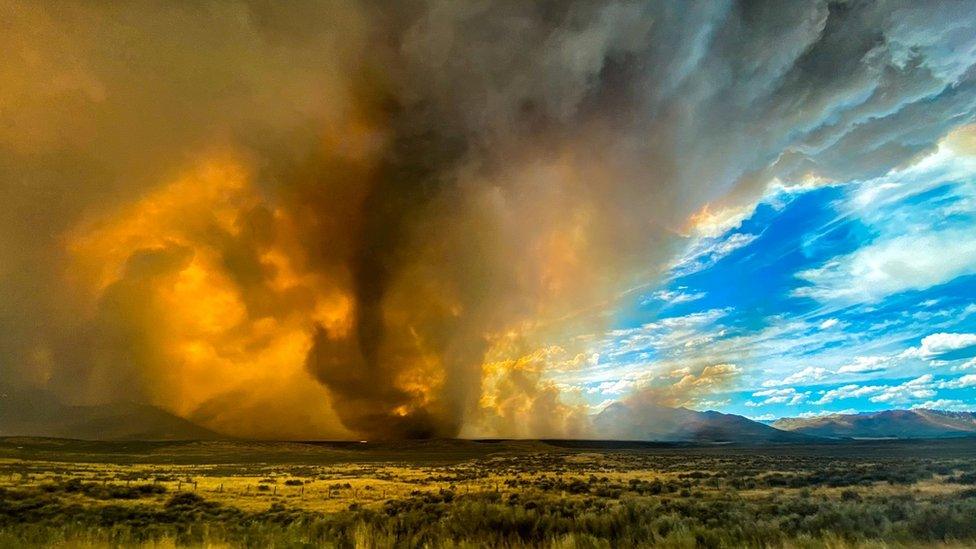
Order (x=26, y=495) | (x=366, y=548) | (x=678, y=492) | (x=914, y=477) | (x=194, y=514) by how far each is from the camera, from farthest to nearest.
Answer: (x=914, y=477) < (x=678, y=492) < (x=26, y=495) < (x=194, y=514) < (x=366, y=548)

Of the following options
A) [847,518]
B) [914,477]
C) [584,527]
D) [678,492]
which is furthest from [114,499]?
[914,477]

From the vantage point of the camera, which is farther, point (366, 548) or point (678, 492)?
point (678, 492)

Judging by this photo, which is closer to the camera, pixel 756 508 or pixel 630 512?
pixel 630 512

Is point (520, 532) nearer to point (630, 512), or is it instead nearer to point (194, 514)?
point (630, 512)

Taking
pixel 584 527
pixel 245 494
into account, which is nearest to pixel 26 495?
pixel 245 494

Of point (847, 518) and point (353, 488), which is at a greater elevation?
point (847, 518)

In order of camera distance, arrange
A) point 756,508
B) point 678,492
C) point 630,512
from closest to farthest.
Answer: point 630,512, point 756,508, point 678,492

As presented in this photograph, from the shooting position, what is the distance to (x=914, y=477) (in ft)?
114

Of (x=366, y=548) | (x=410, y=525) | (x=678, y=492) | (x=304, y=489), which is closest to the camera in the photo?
(x=366, y=548)

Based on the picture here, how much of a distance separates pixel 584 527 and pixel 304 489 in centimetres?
3075

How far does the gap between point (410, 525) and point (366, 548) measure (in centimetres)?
539

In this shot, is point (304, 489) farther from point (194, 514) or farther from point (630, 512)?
point (630, 512)

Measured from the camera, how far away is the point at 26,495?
28531 mm

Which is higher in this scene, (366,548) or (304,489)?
(366,548)
